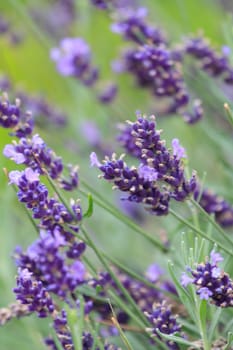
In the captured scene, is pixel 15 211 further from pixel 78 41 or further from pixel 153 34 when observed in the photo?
pixel 153 34

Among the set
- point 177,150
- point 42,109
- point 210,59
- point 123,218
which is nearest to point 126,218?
point 123,218

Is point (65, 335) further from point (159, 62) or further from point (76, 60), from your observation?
point (76, 60)

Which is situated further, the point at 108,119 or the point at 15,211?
the point at 108,119

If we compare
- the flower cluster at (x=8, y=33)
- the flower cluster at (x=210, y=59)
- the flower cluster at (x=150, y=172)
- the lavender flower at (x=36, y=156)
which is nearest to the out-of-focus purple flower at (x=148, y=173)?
the flower cluster at (x=150, y=172)

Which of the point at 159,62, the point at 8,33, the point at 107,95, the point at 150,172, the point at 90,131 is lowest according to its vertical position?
the point at 150,172

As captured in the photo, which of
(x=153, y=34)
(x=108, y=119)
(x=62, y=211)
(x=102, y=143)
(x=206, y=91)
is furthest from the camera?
(x=108, y=119)

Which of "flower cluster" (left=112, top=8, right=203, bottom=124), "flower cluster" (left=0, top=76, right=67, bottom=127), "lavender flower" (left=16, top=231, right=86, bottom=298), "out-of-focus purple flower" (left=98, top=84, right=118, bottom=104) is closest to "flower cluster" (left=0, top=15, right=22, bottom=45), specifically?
"flower cluster" (left=0, top=76, right=67, bottom=127)

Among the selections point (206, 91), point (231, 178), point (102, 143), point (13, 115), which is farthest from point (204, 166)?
point (13, 115)
